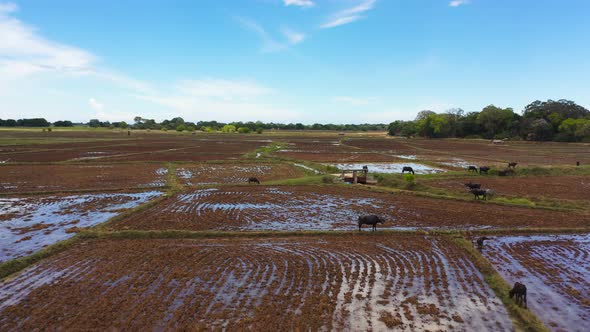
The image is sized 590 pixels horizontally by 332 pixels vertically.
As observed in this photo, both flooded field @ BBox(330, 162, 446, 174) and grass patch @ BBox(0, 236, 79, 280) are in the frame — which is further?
flooded field @ BBox(330, 162, 446, 174)

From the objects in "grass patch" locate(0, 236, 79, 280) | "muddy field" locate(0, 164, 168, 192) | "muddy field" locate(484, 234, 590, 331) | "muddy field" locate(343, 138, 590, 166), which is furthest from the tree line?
"grass patch" locate(0, 236, 79, 280)

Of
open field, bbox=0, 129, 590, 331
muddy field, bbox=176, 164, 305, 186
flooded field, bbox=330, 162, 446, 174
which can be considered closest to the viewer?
open field, bbox=0, 129, 590, 331

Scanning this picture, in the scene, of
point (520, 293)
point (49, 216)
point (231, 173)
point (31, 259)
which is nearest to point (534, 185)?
point (520, 293)

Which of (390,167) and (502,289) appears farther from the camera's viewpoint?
(390,167)

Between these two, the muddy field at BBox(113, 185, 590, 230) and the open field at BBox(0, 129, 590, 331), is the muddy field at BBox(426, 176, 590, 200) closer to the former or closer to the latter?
the open field at BBox(0, 129, 590, 331)

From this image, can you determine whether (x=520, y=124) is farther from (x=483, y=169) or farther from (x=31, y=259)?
(x=31, y=259)

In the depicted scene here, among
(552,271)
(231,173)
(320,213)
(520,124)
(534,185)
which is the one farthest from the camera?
(520,124)
